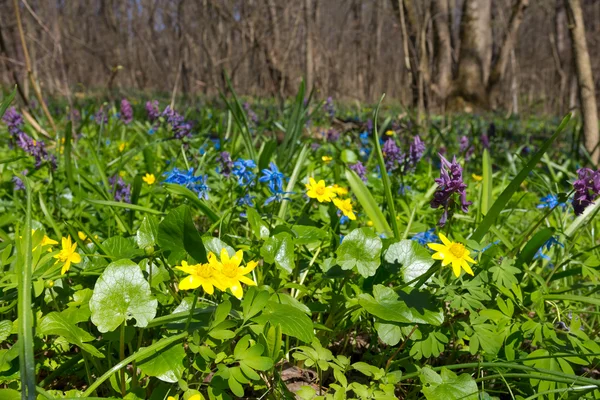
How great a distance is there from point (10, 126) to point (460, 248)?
231 cm

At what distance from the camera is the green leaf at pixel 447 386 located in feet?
3.03

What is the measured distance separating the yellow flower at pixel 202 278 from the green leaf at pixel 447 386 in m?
0.47

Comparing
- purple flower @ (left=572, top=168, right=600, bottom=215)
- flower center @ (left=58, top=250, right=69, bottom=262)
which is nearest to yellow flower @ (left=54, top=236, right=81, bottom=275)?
flower center @ (left=58, top=250, right=69, bottom=262)

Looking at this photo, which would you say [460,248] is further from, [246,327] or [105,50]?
[105,50]

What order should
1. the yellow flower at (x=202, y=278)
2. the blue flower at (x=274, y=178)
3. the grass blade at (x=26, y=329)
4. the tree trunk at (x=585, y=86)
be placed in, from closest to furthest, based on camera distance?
the grass blade at (x=26, y=329), the yellow flower at (x=202, y=278), the blue flower at (x=274, y=178), the tree trunk at (x=585, y=86)

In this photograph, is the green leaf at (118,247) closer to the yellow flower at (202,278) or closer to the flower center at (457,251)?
the yellow flower at (202,278)

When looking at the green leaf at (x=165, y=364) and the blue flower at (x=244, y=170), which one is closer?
the green leaf at (x=165, y=364)

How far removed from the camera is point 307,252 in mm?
1381

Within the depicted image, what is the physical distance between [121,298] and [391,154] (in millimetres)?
1389

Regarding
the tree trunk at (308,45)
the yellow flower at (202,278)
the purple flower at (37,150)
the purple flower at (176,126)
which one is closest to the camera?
the yellow flower at (202,278)

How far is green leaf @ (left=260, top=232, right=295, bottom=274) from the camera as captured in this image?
3.59 feet

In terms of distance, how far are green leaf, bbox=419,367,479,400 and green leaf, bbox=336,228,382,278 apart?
25 centimetres

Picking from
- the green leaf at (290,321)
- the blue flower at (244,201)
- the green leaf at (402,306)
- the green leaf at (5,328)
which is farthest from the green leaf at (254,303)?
the blue flower at (244,201)

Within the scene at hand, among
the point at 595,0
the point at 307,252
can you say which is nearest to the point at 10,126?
the point at 307,252
